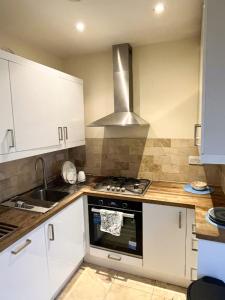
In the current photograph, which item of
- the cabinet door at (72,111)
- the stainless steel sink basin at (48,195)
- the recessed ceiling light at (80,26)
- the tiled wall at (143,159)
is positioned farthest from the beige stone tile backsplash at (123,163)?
the recessed ceiling light at (80,26)

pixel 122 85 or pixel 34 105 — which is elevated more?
pixel 122 85

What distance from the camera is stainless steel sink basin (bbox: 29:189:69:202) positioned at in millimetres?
2092

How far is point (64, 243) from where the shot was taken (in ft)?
5.97

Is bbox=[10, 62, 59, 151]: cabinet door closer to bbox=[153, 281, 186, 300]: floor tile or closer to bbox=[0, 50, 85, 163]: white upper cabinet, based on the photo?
bbox=[0, 50, 85, 163]: white upper cabinet

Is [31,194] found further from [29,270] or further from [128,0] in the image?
[128,0]

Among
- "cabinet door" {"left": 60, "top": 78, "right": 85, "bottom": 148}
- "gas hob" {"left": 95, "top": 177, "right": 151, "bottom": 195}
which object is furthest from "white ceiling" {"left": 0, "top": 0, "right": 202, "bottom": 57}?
"gas hob" {"left": 95, "top": 177, "right": 151, "bottom": 195}

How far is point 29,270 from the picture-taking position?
1424 mm

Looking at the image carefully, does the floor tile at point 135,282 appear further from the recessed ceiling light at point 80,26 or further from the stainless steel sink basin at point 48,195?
the recessed ceiling light at point 80,26

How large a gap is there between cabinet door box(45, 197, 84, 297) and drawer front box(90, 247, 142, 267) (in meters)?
0.15

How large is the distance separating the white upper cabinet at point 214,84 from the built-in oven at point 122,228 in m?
0.93

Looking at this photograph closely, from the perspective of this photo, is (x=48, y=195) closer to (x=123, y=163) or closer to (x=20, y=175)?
(x=20, y=175)

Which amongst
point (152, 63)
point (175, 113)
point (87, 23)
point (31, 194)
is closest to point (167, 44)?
point (152, 63)

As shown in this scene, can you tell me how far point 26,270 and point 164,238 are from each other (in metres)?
1.15

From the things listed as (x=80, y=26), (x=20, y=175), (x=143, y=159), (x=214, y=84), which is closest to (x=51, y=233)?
(x=20, y=175)
